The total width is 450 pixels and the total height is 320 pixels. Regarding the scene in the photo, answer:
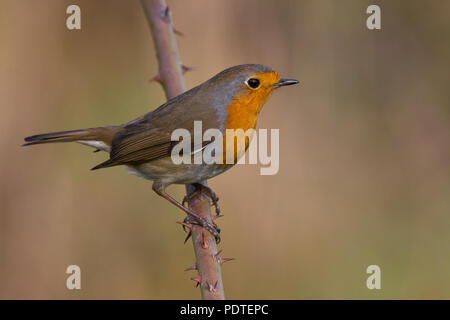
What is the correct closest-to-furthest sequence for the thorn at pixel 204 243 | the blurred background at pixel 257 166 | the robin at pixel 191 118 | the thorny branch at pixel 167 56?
the thorn at pixel 204 243, the thorny branch at pixel 167 56, the robin at pixel 191 118, the blurred background at pixel 257 166

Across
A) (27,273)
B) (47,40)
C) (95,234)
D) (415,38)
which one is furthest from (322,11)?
(27,273)

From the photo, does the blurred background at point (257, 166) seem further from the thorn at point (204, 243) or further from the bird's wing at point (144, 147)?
the thorn at point (204, 243)

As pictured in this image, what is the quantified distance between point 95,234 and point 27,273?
59 cm

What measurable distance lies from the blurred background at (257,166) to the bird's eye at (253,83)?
150 cm

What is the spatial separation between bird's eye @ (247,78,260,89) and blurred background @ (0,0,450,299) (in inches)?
59.1

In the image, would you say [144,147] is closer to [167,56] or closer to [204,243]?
[167,56]

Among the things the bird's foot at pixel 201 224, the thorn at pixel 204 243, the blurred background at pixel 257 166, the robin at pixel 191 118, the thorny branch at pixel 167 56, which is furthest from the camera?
the blurred background at pixel 257 166

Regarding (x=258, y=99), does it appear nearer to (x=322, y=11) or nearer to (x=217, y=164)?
(x=217, y=164)

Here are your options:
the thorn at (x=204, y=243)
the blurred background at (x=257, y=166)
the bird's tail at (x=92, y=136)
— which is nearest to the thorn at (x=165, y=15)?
the bird's tail at (x=92, y=136)

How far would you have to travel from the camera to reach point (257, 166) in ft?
15.6

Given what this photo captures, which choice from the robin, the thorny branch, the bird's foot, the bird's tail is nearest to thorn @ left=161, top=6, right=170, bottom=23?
the thorny branch

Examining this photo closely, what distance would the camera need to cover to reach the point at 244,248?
15.3ft

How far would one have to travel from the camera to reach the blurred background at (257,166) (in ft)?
14.5

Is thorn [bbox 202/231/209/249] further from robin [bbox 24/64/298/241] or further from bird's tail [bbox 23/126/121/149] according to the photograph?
bird's tail [bbox 23/126/121/149]
